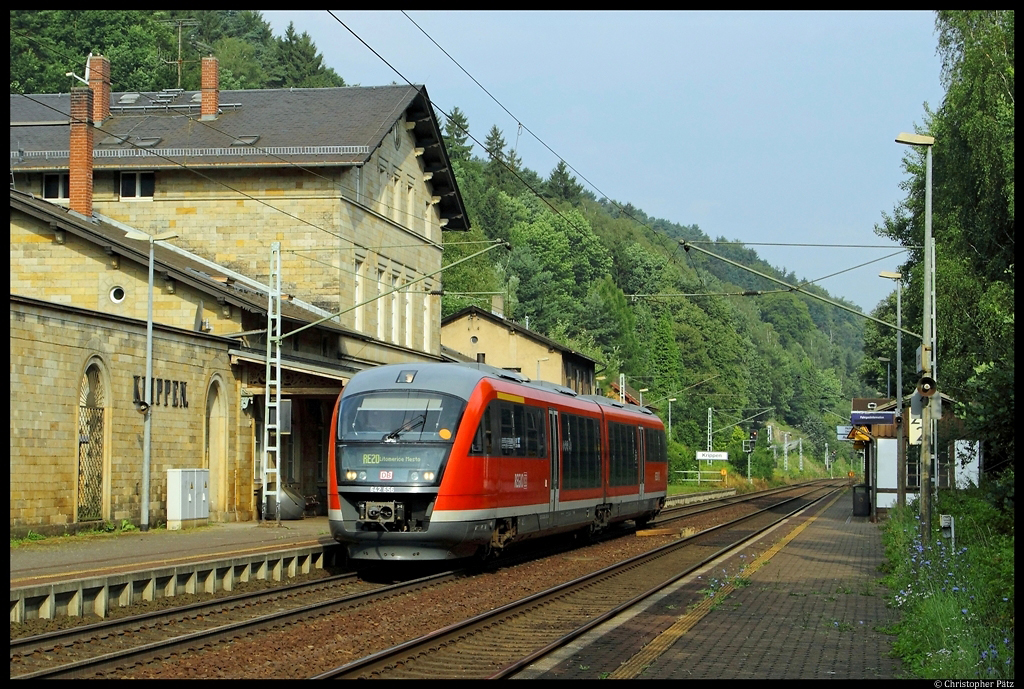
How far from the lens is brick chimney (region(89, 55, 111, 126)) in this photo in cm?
3900

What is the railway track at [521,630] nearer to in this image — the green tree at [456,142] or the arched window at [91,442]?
the arched window at [91,442]

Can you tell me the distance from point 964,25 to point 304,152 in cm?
1812

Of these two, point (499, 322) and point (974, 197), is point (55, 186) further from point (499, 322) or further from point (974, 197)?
point (499, 322)

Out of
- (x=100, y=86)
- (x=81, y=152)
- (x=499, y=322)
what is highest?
(x=100, y=86)

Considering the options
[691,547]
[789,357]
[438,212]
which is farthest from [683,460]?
[789,357]

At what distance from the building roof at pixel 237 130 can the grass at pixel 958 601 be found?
74.6 ft

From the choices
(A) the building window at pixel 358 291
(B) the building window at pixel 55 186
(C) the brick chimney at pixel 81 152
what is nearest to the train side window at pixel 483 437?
(C) the brick chimney at pixel 81 152

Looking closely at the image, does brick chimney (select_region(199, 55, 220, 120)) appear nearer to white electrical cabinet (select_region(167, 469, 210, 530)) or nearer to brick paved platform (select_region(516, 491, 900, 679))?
white electrical cabinet (select_region(167, 469, 210, 530))

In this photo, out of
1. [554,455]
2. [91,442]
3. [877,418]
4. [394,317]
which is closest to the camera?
[554,455]

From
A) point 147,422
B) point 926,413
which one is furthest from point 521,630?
point 147,422

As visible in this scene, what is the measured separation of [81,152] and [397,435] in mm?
19274

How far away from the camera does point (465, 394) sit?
17781 millimetres

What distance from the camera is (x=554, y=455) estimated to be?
2155cm

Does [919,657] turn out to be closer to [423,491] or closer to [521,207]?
[423,491]
